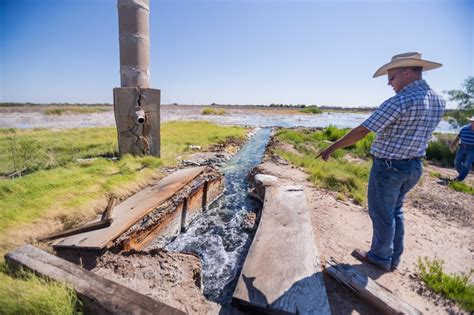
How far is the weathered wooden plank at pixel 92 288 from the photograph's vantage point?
1888mm

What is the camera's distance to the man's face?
8.04ft

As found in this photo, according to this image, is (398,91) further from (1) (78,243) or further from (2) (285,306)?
(1) (78,243)

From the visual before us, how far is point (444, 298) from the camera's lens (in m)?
2.57

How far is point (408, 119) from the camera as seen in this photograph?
2316 millimetres

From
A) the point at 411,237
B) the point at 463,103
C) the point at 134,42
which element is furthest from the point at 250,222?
the point at 463,103

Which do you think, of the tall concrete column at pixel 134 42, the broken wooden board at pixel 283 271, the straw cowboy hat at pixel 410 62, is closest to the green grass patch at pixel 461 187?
the broken wooden board at pixel 283 271

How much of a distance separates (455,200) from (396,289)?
4531 millimetres

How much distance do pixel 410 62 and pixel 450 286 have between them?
7.91ft

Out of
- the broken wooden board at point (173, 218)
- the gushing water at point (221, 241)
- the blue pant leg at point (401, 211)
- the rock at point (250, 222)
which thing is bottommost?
the gushing water at point (221, 241)

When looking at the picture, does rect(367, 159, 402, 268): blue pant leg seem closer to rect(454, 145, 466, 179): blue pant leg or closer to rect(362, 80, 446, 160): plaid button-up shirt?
rect(362, 80, 446, 160): plaid button-up shirt

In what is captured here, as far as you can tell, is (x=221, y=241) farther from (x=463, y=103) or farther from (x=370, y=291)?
(x=463, y=103)

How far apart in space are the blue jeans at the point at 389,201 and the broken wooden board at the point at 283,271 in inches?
29.9

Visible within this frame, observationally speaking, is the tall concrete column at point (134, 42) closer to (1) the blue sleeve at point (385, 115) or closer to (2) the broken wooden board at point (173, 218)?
(2) the broken wooden board at point (173, 218)

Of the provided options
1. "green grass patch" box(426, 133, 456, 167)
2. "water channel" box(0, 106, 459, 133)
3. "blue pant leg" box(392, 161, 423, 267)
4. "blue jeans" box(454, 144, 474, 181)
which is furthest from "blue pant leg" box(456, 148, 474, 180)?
"water channel" box(0, 106, 459, 133)
